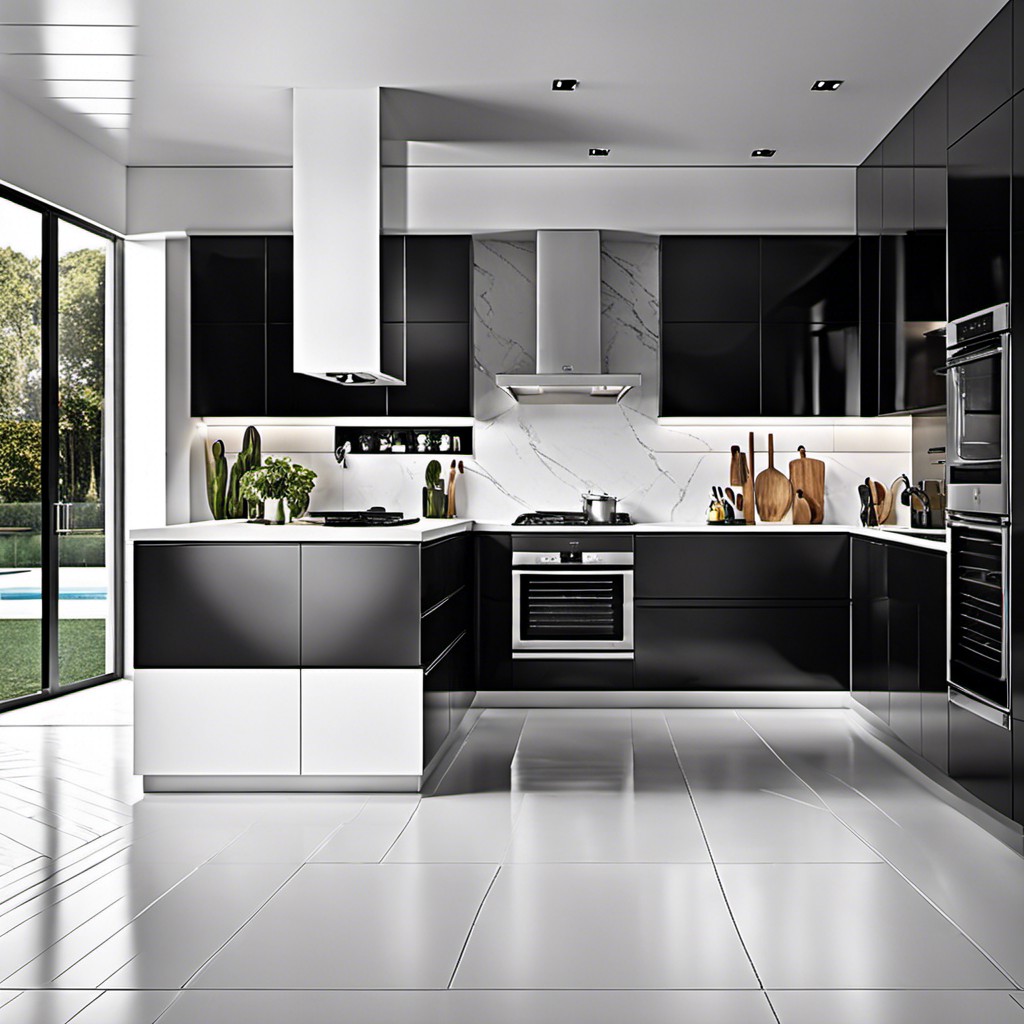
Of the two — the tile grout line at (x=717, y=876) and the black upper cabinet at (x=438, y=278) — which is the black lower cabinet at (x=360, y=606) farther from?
the black upper cabinet at (x=438, y=278)

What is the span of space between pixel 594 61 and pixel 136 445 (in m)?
3.36

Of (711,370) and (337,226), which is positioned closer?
(337,226)

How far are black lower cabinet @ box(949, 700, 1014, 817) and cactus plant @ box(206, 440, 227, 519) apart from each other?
155 inches

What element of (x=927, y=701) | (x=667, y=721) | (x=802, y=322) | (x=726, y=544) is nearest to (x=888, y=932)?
(x=927, y=701)

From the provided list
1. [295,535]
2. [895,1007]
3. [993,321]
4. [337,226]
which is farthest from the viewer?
[337,226]

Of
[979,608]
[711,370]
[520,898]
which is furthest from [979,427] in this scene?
[711,370]

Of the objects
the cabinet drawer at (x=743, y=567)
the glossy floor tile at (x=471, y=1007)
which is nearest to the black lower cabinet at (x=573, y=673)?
the cabinet drawer at (x=743, y=567)

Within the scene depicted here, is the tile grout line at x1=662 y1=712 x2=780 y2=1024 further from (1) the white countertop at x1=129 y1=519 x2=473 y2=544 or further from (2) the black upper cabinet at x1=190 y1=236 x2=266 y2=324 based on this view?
(2) the black upper cabinet at x1=190 y1=236 x2=266 y2=324

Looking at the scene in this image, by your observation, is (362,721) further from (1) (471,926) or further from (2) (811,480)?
(2) (811,480)

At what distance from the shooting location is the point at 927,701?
4.16 meters

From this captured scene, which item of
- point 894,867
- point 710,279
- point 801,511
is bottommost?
point 894,867

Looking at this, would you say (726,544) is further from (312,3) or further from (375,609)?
(312,3)

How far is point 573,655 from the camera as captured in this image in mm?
5590

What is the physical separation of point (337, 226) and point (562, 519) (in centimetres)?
201
